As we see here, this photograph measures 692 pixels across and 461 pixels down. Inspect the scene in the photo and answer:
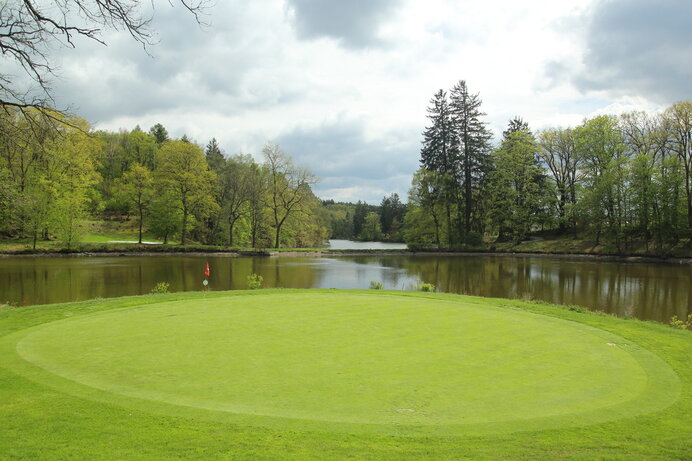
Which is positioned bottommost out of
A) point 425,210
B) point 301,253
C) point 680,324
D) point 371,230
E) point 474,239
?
point 301,253

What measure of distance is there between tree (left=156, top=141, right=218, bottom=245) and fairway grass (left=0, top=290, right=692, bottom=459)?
46.2m

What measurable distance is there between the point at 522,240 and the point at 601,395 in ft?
189

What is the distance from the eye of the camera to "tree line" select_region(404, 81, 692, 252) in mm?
48219

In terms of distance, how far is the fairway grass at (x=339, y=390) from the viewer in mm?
4195

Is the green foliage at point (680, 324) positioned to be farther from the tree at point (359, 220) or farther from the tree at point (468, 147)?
the tree at point (359, 220)

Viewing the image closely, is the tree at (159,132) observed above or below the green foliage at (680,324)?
above

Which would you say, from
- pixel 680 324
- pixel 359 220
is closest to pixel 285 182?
pixel 680 324

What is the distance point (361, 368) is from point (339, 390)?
0.86 m

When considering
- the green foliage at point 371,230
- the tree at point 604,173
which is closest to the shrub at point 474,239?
the tree at point 604,173

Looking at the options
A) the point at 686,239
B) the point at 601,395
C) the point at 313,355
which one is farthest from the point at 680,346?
the point at 686,239

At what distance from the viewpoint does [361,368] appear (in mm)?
6074

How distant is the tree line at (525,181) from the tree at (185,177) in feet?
97.9

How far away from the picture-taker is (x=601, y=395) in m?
5.47

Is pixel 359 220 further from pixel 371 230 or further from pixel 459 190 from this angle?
pixel 459 190
